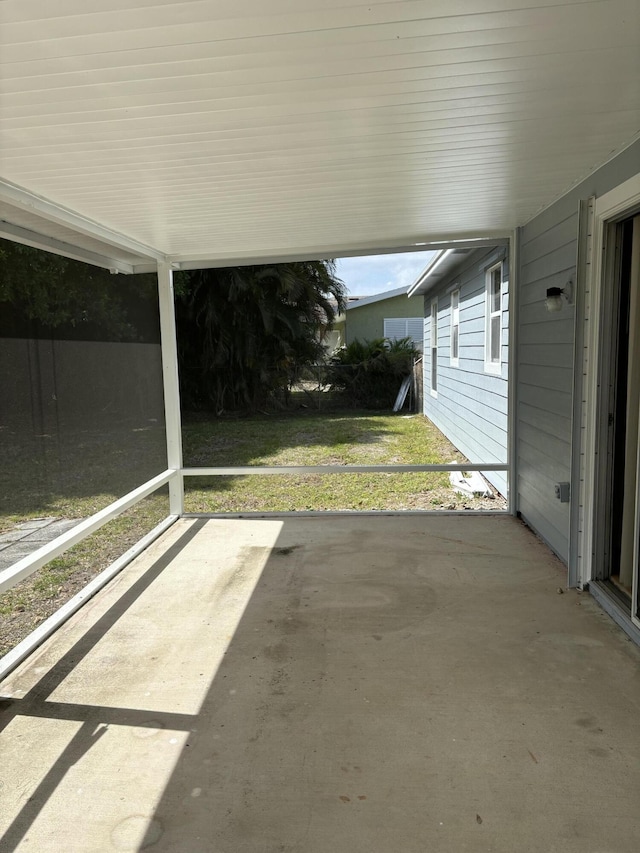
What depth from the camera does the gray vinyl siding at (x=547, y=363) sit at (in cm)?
359

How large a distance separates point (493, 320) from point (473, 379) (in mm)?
1053

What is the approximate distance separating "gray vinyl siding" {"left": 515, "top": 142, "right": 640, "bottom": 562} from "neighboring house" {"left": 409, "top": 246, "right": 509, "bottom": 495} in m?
0.79

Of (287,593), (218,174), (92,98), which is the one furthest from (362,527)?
(92,98)

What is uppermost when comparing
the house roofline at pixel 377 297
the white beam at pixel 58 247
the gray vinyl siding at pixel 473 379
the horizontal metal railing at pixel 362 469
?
the house roofline at pixel 377 297

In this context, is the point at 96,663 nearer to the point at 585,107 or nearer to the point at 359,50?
the point at 359,50

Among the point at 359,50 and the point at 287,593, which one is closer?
the point at 359,50

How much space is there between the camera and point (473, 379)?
7.04 metres

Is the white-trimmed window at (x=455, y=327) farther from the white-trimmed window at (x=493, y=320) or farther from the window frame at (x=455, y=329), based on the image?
the white-trimmed window at (x=493, y=320)

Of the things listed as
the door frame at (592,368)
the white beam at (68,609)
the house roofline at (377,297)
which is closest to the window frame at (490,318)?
the door frame at (592,368)

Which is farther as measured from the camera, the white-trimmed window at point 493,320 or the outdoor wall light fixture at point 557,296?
the white-trimmed window at point 493,320

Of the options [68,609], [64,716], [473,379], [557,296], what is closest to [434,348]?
[473,379]

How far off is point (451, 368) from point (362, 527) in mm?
4339

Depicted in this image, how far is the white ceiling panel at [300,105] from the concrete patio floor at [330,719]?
2349mm

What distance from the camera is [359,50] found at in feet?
5.86
